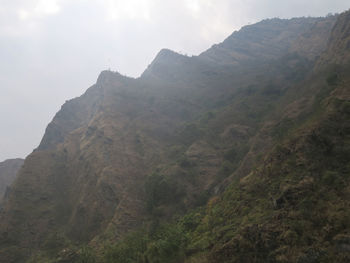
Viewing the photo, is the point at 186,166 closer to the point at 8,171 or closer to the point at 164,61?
the point at 164,61

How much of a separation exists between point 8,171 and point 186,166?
3864 inches

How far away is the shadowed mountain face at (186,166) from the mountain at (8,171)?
31003 mm

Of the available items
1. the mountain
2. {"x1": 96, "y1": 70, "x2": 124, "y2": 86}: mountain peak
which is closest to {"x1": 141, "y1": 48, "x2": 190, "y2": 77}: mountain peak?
{"x1": 96, "y1": 70, "x2": 124, "y2": 86}: mountain peak

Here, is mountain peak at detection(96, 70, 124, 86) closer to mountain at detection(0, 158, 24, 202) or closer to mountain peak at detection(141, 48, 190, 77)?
mountain peak at detection(141, 48, 190, 77)

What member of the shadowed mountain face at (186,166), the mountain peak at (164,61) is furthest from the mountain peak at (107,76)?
the mountain peak at (164,61)

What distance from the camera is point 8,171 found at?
104 m

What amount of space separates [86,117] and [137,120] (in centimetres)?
2865

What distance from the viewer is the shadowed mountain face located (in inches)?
612

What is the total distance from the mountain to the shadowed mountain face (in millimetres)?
31003

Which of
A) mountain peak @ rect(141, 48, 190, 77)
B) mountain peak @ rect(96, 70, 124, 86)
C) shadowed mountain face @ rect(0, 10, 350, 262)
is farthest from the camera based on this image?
mountain peak @ rect(141, 48, 190, 77)

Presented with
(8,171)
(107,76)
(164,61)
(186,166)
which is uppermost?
(164,61)

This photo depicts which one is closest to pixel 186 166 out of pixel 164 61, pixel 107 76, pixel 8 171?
pixel 107 76

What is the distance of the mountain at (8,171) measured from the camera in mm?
93969

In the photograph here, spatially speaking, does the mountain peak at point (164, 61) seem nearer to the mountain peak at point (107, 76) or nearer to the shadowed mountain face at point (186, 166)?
the shadowed mountain face at point (186, 166)
